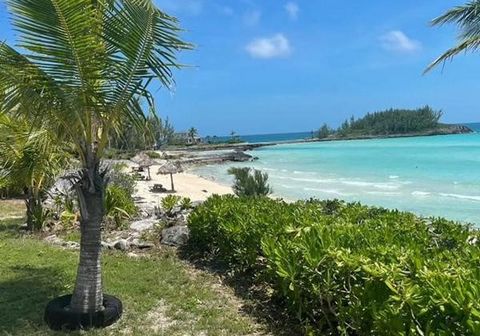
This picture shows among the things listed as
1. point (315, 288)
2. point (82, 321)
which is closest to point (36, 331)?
point (82, 321)

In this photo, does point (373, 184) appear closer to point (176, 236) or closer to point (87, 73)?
point (176, 236)

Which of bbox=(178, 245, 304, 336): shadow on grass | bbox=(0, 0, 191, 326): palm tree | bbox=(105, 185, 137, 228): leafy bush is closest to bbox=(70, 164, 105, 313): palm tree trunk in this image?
bbox=(0, 0, 191, 326): palm tree

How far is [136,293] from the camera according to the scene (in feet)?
18.2

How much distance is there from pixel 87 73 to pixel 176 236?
14.3ft

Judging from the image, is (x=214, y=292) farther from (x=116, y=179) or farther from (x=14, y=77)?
(x=116, y=179)

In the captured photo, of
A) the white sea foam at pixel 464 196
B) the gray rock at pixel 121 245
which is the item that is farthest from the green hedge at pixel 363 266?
the white sea foam at pixel 464 196

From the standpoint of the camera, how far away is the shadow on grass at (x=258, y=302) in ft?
14.3

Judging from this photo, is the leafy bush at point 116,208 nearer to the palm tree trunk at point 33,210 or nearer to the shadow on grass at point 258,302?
the palm tree trunk at point 33,210

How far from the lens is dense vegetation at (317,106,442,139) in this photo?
123 m

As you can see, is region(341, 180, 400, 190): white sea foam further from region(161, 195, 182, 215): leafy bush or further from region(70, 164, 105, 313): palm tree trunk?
region(70, 164, 105, 313): palm tree trunk

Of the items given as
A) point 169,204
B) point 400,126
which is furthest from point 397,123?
point 169,204

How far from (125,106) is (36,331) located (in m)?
2.33

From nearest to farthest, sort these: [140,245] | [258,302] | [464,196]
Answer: [258,302]
[140,245]
[464,196]

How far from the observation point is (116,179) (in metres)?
13.7
